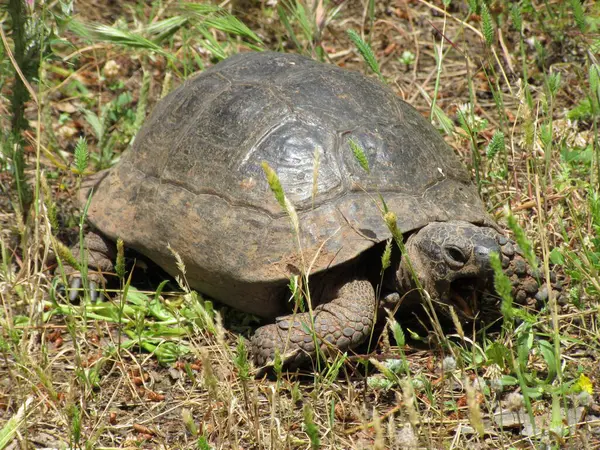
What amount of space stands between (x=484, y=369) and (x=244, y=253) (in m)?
1.26

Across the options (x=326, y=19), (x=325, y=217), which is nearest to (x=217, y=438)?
(x=325, y=217)

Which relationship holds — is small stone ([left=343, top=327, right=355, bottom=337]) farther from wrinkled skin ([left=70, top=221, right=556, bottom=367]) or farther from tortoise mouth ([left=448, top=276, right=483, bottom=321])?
tortoise mouth ([left=448, top=276, right=483, bottom=321])

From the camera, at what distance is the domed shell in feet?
12.2

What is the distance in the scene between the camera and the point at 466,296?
12.4 feet

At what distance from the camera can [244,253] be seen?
379 cm

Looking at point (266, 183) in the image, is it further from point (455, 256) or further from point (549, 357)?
point (549, 357)

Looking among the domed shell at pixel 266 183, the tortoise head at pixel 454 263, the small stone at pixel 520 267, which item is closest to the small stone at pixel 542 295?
the small stone at pixel 520 267

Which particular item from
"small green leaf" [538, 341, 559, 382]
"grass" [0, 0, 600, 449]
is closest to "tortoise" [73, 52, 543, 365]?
"grass" [0, 0, 600, 449]

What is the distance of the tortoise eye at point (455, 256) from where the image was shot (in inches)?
137

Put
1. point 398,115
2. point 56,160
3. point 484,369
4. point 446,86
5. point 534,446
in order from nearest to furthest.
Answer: point 534,446 → point 484,369 → point 398,115 → point 56,160 → point 446,86

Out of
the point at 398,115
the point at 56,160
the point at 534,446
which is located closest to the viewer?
the point at 534,446

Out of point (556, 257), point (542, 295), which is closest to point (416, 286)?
point (542, 295)

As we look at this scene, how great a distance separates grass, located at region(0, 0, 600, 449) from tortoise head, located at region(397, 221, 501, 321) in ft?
0.69

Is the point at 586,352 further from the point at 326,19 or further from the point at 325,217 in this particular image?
the point at 326,19
